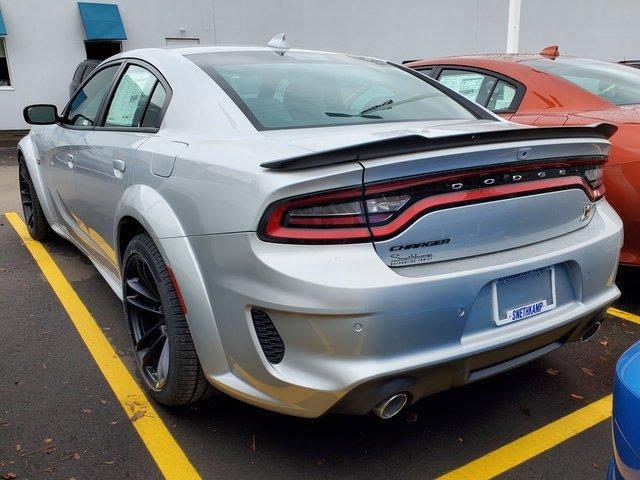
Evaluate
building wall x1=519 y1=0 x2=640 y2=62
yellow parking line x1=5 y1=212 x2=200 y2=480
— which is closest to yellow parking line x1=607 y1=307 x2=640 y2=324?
yellow parking line x1=5 y1=212 x2=200 y2=480

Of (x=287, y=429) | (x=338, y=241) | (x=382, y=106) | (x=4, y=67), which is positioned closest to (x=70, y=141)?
(x=382, y=106)

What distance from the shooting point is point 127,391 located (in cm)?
279

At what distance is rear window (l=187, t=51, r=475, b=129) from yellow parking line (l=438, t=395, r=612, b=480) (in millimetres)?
1475

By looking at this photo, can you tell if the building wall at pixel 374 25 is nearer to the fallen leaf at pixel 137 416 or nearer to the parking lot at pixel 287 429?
the parking lot at pixel 287 429

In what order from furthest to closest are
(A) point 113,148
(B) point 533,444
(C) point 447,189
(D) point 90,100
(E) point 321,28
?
(E) point 321,28
(D) point 90,100
(A) point 113,148
(B) point 533,444
(C) point 447,189

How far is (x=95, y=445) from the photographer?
7.82 feet

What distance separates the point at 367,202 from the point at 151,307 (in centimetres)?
125

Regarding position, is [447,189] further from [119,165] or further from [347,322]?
[119,165]

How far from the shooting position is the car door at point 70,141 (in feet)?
11.8

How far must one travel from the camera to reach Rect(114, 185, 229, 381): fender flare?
6.92 ft

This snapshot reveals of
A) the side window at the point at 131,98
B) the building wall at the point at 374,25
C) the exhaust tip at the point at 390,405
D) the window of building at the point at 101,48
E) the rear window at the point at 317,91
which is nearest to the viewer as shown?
the exhaust tip at the point at 390,405

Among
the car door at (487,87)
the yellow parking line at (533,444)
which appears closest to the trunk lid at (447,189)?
the yellow parking line at (533,444)

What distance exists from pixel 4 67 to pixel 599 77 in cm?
1541

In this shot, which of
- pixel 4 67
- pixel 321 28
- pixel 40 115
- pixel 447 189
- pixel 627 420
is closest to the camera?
pixel 627 420
